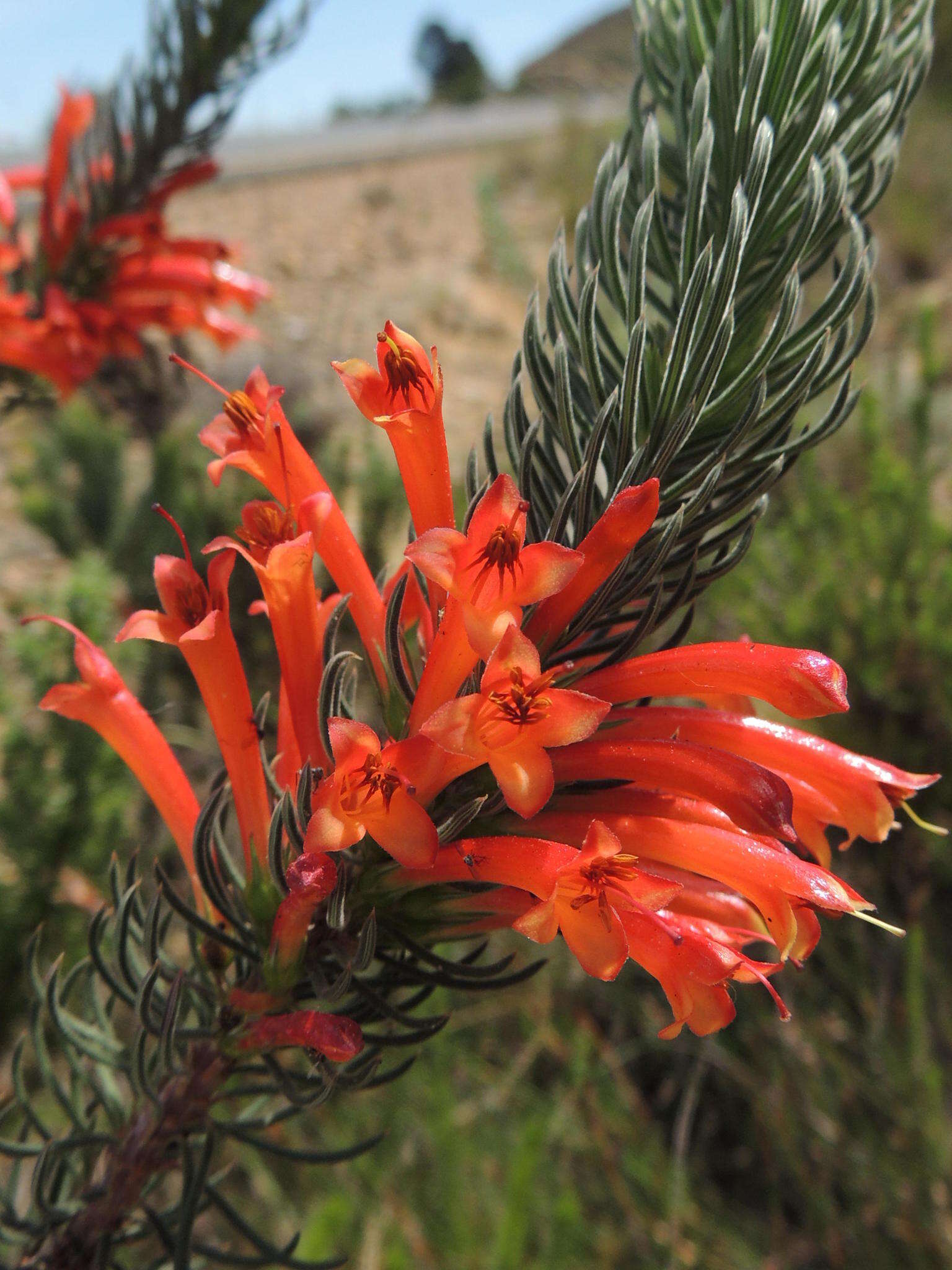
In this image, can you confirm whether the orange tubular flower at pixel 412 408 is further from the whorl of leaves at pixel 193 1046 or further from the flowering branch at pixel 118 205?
the flowering branch at pixel 118 205

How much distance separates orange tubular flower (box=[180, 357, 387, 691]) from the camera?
765 mm

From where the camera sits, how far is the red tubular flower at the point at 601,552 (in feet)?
2.02

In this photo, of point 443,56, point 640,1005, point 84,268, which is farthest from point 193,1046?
point 443,56

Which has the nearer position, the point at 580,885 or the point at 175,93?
the point at 580,885

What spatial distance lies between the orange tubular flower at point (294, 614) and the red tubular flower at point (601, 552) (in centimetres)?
18

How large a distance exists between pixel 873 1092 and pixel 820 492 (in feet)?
6.31

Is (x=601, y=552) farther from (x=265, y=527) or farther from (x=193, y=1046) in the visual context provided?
(x=193, y=1046)

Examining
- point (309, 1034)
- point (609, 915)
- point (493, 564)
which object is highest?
point (493, 564)

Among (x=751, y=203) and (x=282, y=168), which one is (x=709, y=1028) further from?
(x=282, y=168)

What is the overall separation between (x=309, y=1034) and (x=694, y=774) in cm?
33

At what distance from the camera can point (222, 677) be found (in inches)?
31.5

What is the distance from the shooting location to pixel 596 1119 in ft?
7.53

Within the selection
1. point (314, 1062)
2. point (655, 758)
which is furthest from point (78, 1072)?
point (655, 758)

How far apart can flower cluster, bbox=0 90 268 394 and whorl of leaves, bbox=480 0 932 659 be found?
1.44 metres
